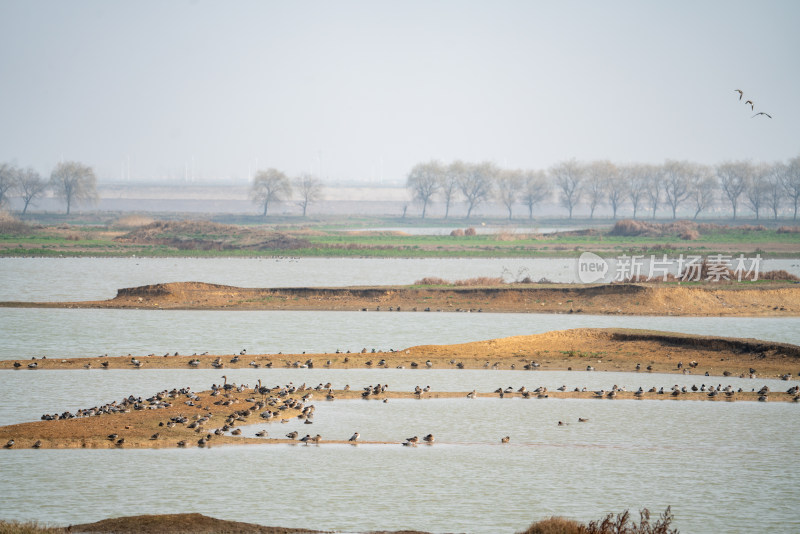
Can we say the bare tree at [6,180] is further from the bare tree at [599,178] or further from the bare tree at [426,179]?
the bare tree at [599,178]

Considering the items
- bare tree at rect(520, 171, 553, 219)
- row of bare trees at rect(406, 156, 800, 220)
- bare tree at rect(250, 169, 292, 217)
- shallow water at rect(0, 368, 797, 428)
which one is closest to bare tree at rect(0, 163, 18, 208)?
bare tree at rect(250, 169, 292, 217)

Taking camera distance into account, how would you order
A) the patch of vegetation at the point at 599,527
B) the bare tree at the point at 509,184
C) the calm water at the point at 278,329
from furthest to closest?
the bare tree at the point at 509,184
the calm water at the point at 278,329
the patch of vegetation at the point at 599,527

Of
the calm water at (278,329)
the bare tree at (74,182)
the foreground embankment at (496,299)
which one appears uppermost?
the bare tree at (74,182)

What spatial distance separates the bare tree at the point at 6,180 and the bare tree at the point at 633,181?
11989 cm

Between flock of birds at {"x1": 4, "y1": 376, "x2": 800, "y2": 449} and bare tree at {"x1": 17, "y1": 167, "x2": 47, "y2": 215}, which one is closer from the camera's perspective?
flock of birds at {"x1": 4, "y1": 376, "x2": 800, "y2": 449}

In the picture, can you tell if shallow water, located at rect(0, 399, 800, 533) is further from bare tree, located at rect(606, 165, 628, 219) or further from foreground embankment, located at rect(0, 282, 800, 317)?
bare tree, located at rect(606, 165, 628, 219)

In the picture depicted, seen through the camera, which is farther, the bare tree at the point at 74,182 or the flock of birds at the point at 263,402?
the bare tree at the point at 74,182

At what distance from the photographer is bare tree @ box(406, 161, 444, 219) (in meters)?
194

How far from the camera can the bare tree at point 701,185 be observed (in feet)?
604

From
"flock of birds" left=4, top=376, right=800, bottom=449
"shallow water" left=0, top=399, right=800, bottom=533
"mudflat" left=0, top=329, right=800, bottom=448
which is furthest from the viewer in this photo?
"flock of birds" left=4, top=376, right=800, bottom=449

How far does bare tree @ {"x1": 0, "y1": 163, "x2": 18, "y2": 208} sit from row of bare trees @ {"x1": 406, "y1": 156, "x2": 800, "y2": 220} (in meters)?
78.3

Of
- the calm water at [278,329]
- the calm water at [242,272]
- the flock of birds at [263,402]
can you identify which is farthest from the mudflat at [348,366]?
the calm water at [242,272]

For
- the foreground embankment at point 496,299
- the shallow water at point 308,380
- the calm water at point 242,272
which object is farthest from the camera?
the calm water at point 242,272

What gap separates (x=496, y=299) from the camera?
50.4 meters
